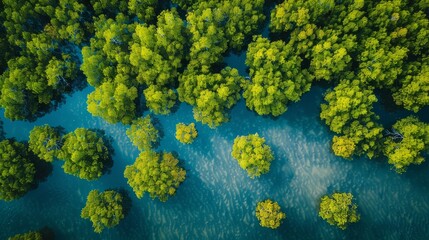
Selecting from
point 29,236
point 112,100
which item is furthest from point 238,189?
point 29,236

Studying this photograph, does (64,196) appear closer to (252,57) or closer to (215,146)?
(215,146)

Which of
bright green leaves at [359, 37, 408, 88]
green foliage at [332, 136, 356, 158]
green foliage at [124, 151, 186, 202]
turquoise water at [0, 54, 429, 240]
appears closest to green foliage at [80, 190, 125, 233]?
turquoise water at [0, 54, 429, 240]

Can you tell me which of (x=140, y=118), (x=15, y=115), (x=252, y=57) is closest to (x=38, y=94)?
(x=15, y=115)

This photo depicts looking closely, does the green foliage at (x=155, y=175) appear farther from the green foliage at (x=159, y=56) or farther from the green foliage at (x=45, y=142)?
the green foliage at (x=45, y=142)

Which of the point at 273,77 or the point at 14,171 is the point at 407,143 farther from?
the point at 14,171

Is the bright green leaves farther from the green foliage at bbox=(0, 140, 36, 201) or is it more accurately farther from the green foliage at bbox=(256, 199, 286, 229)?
the green foliage at bbox=(0, 140, 36, 201)
